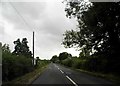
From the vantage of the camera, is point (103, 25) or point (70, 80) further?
point (103, 25)

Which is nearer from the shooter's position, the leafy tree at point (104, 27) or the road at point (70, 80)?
the road at point (70, 80)

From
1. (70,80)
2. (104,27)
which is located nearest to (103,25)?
(104,27)

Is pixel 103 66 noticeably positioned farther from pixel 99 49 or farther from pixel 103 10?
pixel 103 10

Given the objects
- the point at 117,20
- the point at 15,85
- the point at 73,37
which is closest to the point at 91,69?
the point at 73,37

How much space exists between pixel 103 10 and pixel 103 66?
995 cm

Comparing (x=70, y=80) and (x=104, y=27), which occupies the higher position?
(x=104, y=27)

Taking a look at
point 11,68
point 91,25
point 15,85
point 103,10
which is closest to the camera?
point 15,85

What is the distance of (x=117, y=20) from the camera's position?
34.1 meters

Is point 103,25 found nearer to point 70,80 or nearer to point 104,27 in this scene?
point 104,27

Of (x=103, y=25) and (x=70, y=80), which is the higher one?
(x=103, y=25)

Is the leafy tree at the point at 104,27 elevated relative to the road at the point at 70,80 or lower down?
elevated

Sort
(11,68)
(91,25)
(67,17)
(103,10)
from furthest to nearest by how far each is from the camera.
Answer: (67,17) < (91,25) < (103,10) < (11,68)

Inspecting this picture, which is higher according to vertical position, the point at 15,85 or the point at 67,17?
the point at 67,17

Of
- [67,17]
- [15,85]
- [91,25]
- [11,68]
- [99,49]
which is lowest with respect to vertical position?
[15,85]
